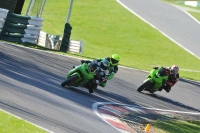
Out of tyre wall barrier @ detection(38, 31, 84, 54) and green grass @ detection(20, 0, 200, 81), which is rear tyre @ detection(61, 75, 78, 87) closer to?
Answer: green grass @ detection(20, 0, 200, 81)

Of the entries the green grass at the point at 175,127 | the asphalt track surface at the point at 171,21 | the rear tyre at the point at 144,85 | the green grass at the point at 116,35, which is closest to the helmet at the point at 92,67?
the green grass at the point at 175,127

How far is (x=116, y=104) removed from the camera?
612 inches

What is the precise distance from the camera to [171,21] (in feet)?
136

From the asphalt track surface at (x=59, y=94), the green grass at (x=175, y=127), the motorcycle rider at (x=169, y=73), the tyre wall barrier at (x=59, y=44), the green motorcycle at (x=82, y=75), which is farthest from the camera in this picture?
the tyre wall barrier at (x=59, y=44)

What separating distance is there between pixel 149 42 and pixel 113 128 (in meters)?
24.4

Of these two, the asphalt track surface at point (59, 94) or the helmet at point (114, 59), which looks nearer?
the asphalt track surface at point (59, 94)

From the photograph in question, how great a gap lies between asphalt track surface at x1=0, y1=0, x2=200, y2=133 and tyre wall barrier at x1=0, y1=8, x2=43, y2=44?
7.93 ft

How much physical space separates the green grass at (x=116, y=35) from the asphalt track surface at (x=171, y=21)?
0.87 m

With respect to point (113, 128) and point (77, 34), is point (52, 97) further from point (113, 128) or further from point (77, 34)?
point (77, 34)

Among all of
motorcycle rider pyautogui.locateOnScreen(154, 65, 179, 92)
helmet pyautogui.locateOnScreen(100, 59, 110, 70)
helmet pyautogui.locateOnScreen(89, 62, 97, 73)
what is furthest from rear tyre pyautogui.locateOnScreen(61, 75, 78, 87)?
motorcycle rider pyautogui.locateOnScreen(154, 65, 179, 92)

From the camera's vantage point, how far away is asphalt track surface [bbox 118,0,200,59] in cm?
3736

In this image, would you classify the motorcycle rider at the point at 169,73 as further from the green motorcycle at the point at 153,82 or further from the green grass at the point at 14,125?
the green grass at the point at 14,125

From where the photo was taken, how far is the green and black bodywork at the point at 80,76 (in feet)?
50.0

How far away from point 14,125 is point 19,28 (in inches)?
632
